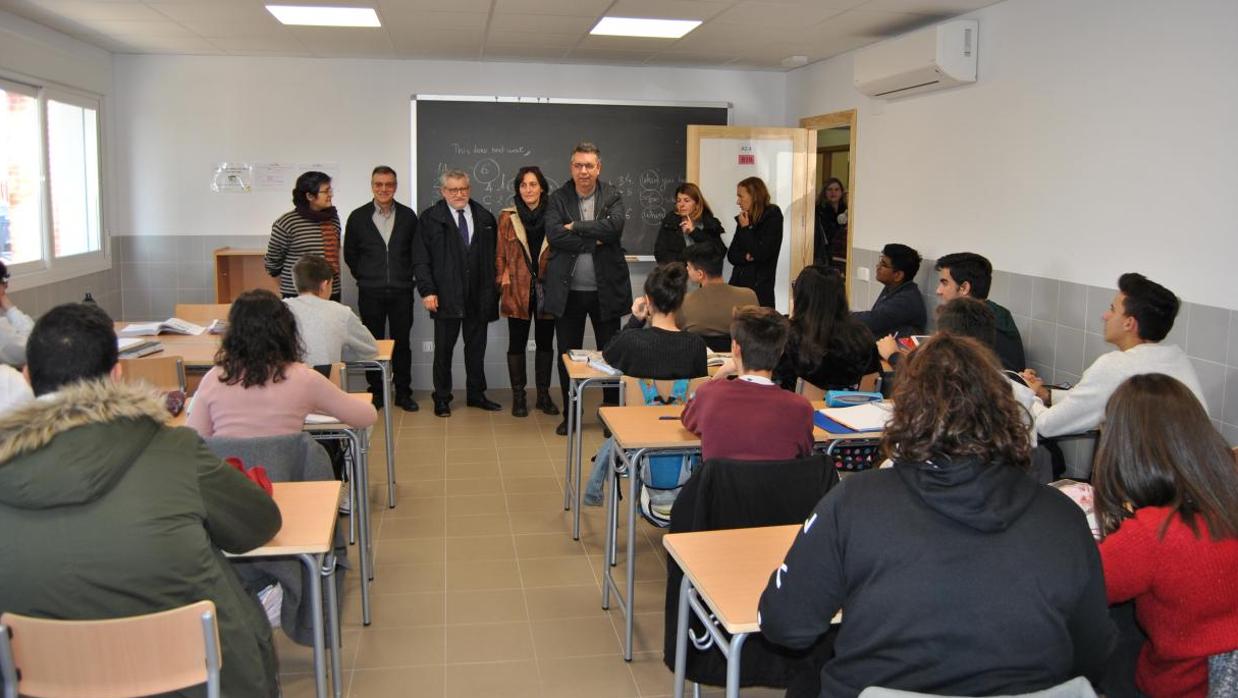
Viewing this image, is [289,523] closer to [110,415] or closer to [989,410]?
[110,415]

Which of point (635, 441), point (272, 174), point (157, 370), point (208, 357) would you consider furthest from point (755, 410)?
point (272, 174)

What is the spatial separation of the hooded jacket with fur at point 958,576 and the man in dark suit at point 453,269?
5.36 meters

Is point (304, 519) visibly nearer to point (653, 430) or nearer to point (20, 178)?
point (653, 430)

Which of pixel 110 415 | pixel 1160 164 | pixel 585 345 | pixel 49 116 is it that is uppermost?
pixel 49 116

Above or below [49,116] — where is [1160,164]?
below

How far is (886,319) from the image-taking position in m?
5.61

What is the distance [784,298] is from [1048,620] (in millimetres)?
6370

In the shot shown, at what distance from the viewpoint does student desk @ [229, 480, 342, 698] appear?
2363 millimetres

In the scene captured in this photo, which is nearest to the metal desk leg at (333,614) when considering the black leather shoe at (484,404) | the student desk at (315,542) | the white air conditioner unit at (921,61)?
the student desk at (315,542)

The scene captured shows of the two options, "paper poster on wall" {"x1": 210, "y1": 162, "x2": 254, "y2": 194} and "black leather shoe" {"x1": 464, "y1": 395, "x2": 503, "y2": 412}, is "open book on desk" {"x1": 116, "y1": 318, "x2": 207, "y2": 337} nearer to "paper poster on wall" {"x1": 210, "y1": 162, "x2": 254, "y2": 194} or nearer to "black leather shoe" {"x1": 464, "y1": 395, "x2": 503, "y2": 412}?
"black leather shoe" {"x1": 464, "y1": 395, "x2": 503, "y2": 412}

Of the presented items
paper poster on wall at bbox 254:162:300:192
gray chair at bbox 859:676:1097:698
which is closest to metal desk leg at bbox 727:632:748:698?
gray chair at bbox 859:676:1097:698

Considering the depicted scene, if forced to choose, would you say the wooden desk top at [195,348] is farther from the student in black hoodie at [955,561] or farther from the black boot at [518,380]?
the student in black hoodie at [955,561]

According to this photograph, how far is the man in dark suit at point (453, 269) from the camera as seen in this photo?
6.79 m

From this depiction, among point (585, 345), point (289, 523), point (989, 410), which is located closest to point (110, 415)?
point (289, 523)
